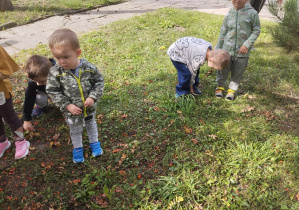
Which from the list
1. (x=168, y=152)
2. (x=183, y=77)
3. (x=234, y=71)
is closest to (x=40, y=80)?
(x=168, y=152)

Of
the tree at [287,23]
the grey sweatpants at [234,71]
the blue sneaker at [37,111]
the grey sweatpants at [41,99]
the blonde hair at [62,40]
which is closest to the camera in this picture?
the blonde hair at [62,40]

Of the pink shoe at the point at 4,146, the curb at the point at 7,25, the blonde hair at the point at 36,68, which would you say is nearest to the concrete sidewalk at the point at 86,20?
the curb at the point at 7,25

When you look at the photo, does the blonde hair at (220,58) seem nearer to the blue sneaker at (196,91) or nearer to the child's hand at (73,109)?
the blue sneaker at (196,91)

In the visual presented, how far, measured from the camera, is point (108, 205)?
2.37 meters

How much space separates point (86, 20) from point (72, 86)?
233 inches

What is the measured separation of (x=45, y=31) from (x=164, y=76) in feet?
13.5

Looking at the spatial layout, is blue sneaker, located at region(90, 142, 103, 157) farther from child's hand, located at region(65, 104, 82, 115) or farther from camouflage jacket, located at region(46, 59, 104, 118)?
child's hand, located at region(65, 104, 82, 115)

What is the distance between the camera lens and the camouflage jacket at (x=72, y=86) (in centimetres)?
239

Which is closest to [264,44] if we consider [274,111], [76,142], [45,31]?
[274,111]

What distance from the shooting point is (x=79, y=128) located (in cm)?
274

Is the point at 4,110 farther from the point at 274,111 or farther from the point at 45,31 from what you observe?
the point at 45,31

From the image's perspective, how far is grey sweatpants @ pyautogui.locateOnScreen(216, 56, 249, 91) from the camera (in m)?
3.80

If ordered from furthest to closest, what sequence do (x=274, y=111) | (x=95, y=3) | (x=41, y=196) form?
(x=95, y=3)
(x=274, y=111)
(x=41, y=196)

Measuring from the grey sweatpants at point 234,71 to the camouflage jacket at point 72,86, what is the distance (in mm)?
2324
